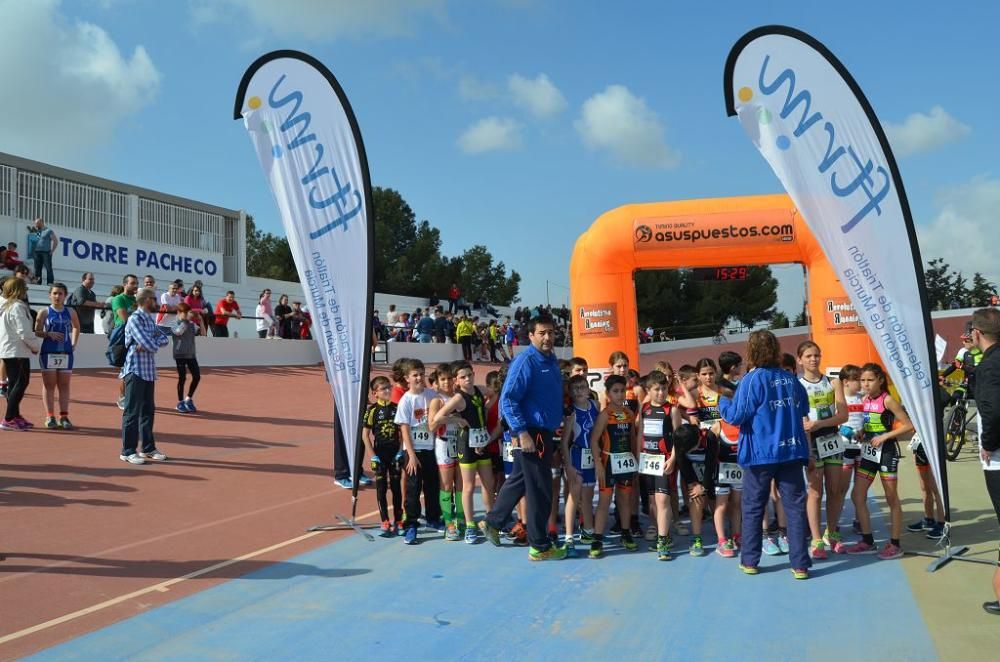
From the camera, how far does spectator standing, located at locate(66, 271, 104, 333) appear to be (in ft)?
45.4

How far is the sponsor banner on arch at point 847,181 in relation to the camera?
220 inches

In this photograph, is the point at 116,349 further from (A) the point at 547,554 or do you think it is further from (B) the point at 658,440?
(B) the point at 658,440

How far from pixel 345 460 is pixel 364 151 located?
11.3ft

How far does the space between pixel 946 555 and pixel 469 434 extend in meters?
3.66

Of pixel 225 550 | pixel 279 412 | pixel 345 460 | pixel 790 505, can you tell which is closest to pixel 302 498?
pixel 345 460

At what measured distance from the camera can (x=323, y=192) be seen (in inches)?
253

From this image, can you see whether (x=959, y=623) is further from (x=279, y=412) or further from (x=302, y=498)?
(x=279, y=412)

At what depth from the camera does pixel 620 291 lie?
13914 millimetres

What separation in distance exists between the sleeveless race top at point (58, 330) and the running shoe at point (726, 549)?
312 inches

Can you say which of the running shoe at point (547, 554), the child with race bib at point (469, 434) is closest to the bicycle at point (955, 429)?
the running shoe at point (547, 554)

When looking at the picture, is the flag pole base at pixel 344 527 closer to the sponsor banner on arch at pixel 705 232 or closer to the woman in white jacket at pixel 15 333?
the woman in white jacket at pixel 15 333

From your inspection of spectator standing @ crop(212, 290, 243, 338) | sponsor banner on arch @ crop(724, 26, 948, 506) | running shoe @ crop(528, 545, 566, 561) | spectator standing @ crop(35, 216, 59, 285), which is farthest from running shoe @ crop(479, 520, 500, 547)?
spectator standing @ crop(35, 216, 59, 285)

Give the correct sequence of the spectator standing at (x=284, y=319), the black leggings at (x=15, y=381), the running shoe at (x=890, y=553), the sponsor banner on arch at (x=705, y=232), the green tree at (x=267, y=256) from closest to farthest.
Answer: the running shoe at (x=890, y=553) < the black leggings at (x=15, y=381) < the sponsor banner on arch at (x=705, y=232) < the spectator standing at (x=284, y=319) < the green tree at (x=267, y=256)

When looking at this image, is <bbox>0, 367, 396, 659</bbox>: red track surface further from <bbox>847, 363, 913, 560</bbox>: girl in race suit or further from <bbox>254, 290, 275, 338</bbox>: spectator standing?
<bbox>254, 290, 275, 338</bbox>: spectator standing
